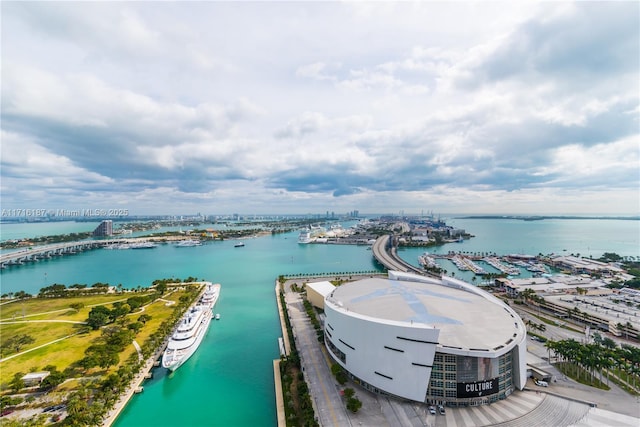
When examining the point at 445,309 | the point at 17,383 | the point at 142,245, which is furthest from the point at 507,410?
the point at 142,245

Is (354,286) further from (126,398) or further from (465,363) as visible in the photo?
(126,398)

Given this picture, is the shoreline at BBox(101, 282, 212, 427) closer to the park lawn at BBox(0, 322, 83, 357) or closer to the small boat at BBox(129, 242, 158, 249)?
the park lawn at BBox(0, 322, 83, 357)

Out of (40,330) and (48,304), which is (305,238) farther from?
(40,330)

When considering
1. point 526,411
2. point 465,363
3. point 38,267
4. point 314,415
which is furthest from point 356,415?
point 38,267

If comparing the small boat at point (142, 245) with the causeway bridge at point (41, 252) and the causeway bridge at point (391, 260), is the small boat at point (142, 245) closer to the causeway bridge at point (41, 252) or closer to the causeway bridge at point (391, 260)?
the causeway bridge at point (41, 252)

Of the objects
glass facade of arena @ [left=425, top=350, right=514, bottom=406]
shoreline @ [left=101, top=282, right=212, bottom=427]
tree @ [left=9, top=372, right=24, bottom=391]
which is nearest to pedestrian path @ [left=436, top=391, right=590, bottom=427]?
glass facade of arena @ [left=425, top=350, right=514, bottom=406]
